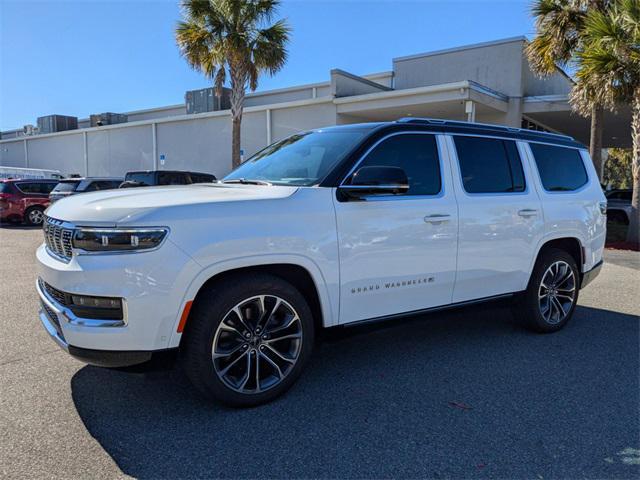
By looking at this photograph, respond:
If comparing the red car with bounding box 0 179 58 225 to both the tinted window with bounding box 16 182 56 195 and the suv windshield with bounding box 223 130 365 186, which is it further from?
the suv windshield with bounding box 223 130 365 186

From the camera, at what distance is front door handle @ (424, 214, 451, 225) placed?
13.2 ft

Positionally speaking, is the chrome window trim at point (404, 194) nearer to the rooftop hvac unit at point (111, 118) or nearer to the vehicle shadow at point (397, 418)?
the vehicle shadow at point (397, 418)

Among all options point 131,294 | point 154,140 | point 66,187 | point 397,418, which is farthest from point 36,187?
point 397,418

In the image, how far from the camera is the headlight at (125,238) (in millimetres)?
2924

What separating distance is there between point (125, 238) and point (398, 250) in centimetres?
197

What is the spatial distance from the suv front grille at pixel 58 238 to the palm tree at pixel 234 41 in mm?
13750

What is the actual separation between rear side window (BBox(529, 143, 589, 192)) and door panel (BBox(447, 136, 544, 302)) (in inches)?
10.8

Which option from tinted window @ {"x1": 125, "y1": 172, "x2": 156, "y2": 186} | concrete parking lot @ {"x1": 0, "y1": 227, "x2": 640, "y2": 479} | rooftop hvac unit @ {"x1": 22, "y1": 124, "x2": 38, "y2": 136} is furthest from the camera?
rooftop hvac unit @ {"x1": 22, "y1": 124, "x2": 38, "y2": 136}

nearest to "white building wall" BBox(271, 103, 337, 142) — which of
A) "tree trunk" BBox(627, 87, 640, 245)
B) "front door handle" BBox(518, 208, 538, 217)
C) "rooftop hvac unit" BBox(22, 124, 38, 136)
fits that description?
"tree trunk" BBox(627, 87, 640, 245)

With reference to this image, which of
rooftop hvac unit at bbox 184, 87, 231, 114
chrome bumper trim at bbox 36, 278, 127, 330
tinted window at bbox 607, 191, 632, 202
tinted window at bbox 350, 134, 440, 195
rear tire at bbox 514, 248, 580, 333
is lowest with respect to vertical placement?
rear tire at bbox 514, 248, 580, 333

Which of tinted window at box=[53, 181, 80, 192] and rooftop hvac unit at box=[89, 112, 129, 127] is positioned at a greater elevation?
rooftop hvac unit at box=[89, 112, 129, 127]

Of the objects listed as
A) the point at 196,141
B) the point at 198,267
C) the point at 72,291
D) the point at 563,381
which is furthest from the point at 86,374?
the point at 196,141

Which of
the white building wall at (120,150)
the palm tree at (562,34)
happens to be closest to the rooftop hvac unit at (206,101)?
the white building wall at (120,150)

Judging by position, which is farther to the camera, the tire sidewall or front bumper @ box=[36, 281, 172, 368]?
the tire sidewall
